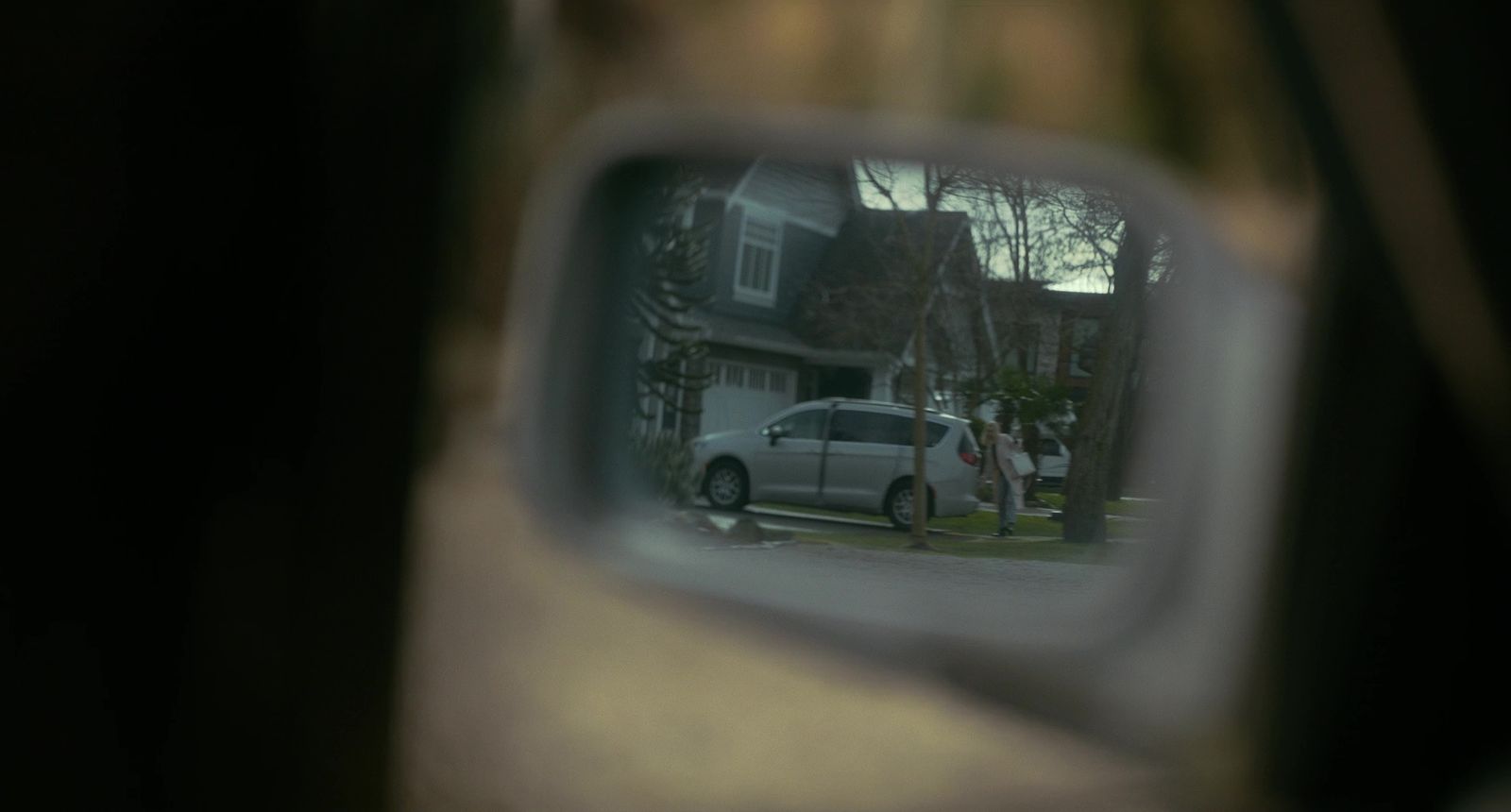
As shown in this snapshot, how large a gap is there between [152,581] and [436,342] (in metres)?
1.02

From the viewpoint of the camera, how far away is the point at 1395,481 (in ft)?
5.60

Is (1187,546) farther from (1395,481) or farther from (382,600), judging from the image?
(382,600)

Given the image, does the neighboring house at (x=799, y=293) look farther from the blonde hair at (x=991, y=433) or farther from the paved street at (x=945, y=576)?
the paved street at (x=945, y=576)

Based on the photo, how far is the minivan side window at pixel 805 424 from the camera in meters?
1.76

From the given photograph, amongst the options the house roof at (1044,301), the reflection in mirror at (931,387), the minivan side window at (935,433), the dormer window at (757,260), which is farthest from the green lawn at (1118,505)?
the dormer window at (757,260)

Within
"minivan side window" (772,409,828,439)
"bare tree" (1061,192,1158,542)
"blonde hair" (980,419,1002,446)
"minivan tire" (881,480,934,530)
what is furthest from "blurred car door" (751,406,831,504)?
"bare tree" (1061,192,1158,542)

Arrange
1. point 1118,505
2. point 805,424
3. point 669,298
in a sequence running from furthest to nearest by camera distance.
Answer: point 669,298
point 805,424
point 1118,505

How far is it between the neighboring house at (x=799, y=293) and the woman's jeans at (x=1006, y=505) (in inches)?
6.6

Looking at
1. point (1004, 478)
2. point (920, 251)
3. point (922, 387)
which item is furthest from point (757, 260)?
point (1004, 478)

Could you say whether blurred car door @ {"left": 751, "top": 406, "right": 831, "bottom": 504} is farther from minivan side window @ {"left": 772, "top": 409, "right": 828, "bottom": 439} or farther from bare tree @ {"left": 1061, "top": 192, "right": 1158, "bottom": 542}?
bare tree @ {"left": 1061, "top": 192, "right": 1158, "bottom": 542}

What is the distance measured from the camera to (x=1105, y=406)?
5.58 ft

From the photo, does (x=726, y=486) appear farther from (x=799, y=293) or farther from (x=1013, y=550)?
(x=1013, y=550)

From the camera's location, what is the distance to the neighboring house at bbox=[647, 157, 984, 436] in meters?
1.76

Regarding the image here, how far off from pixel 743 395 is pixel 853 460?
198mm
